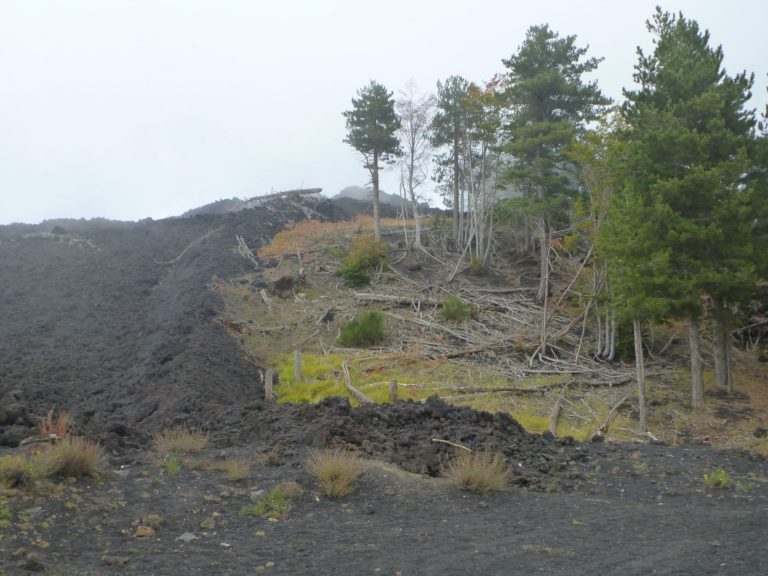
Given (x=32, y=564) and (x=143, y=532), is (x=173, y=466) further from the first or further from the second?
(x=32, y=564)

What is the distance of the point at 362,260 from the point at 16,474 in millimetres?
21934

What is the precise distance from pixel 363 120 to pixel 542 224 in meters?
10.1

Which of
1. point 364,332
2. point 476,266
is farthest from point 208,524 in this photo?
point 476,266

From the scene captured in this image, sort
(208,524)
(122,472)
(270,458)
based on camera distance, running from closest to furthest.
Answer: (208,524) < (122,472) < (270,458)

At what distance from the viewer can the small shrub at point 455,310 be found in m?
25.2

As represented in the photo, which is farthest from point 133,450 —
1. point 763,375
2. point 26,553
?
point 763,375

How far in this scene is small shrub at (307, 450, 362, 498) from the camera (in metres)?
8.88

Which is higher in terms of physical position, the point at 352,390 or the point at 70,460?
the point at 70,460

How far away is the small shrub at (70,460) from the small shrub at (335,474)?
2408 mm

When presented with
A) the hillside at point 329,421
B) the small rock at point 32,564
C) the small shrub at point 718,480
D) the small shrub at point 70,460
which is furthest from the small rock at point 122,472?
the small shrub at point 718,480

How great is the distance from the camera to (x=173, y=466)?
30.3 ft

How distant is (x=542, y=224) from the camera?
93.5 feet

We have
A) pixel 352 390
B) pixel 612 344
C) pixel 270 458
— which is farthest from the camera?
pixel 612 344

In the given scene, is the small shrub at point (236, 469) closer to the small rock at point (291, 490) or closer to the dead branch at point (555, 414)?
the small rock at point (291, 490)
